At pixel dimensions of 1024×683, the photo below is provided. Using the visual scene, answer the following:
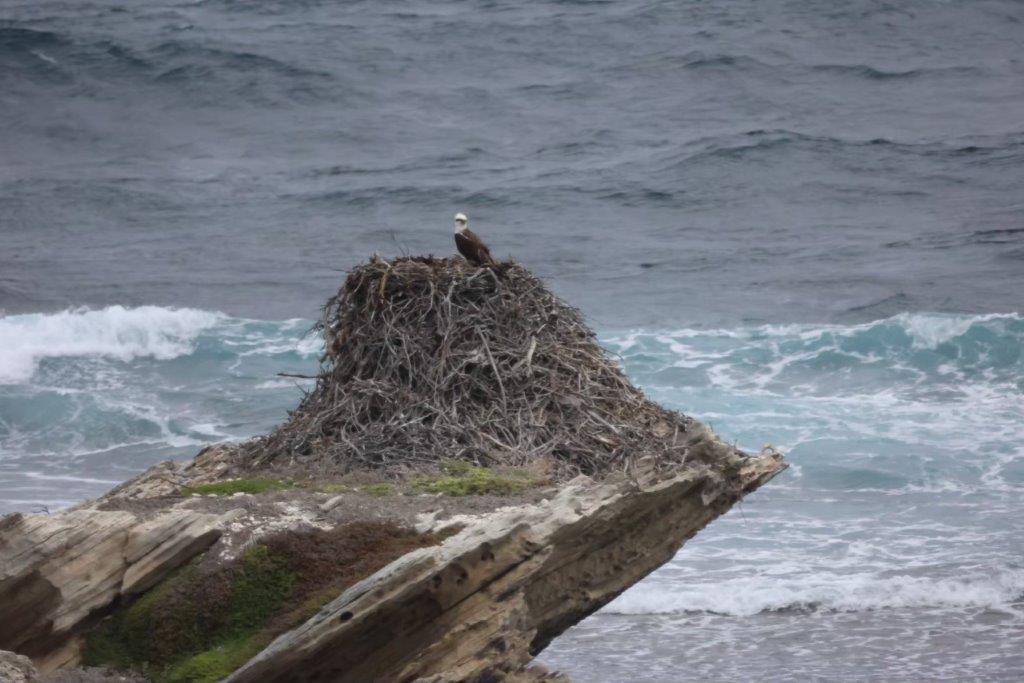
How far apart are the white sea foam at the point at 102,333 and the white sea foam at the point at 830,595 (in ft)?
36.8

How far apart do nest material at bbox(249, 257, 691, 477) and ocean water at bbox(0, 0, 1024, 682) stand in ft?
A: 10.8

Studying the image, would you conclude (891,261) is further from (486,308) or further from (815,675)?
(486,308)

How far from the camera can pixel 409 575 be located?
6.47 meters

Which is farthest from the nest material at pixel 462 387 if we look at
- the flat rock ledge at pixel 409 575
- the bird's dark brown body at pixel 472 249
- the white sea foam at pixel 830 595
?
the white sea foam at pixel 830 595

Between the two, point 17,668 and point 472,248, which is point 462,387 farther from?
point 17,668

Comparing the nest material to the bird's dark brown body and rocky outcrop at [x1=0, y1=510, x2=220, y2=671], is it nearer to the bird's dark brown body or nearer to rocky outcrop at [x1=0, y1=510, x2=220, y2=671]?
the bird's dark brown body

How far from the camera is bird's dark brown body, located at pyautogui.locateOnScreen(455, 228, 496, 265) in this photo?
9.04 metres

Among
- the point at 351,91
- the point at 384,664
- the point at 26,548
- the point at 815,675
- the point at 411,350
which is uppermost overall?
the point at 351,91

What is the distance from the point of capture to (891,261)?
80.3 ft

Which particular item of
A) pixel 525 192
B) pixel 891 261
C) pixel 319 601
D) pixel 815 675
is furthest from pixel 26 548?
pixel 525 192

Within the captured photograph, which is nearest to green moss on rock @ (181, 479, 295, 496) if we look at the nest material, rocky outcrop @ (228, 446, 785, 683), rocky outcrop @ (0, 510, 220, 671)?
the nest material

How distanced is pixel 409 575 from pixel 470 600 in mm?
408

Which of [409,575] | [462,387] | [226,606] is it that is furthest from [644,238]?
[409,575]

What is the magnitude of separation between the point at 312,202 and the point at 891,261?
10658 millimetres
